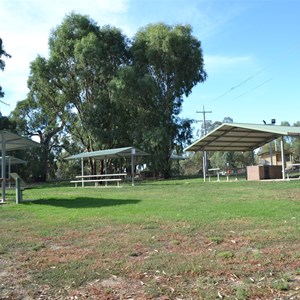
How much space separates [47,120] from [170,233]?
4811cm

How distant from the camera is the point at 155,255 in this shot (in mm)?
5938

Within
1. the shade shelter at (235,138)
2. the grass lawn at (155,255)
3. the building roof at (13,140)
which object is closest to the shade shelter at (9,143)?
the building roof at (13,140)

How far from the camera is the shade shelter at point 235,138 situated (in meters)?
24.0

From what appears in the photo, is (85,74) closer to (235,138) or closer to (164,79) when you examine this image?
(164,79)

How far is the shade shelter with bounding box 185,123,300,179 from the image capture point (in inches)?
947

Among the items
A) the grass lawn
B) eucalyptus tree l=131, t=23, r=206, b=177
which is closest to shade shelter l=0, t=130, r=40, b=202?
the grass lawn

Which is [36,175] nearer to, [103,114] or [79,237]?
[103,114]

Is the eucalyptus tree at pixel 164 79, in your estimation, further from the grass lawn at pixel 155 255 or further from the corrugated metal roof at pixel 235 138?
the grass lawn at pixel 155 255

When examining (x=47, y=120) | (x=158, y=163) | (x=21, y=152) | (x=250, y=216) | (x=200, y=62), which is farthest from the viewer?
(x=47, y=120)

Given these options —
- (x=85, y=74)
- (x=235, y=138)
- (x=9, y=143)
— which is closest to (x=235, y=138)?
(x=235, y=138)

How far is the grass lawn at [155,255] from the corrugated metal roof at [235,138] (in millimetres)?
14235

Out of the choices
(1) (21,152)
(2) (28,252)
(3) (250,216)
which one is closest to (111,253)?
(2) (28,252)

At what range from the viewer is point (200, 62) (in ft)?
126

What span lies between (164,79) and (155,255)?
3363 cm
